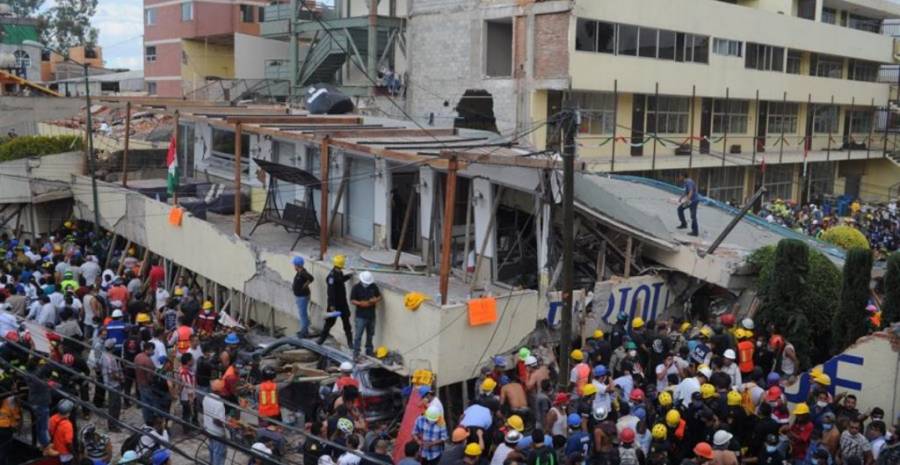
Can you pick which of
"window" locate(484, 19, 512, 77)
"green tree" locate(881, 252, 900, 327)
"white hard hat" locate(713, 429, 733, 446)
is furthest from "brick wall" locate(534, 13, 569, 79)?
"white hard hat" locate(713, 429, 733, 446)

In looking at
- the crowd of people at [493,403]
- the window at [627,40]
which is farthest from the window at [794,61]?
the crowd of people at [493,403]

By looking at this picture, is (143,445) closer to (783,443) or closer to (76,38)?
(783,443)

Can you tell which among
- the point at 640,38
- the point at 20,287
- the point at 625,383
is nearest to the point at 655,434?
the point at 625,383

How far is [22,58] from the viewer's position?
4872 centimetres

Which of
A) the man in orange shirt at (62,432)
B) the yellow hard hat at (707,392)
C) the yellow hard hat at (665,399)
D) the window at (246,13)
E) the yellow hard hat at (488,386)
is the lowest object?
the man in orange shirt at (62,432)

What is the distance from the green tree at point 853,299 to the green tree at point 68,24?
6505cm

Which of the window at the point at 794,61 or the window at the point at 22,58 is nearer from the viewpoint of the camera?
the window at the point at 794,61

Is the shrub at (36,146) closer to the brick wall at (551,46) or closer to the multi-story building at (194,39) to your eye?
the multi-story building at (194,39)

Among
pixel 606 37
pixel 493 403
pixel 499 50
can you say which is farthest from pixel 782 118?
pixel 493 403

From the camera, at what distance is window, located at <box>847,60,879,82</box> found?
45.4 meters

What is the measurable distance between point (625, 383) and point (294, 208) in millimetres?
9673

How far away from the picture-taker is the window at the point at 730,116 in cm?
3503

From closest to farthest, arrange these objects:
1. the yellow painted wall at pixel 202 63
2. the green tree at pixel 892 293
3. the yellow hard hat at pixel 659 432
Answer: the yellow hard hat at pixel 659 432 → the green tree at pixel 892 293 → the yellow painted wall at pixel 202 63

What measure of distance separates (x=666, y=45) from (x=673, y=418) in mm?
22789
